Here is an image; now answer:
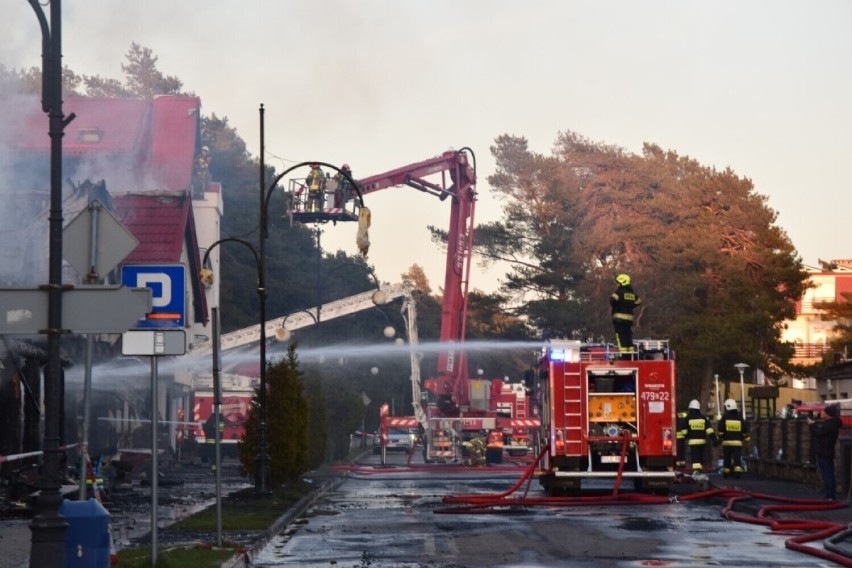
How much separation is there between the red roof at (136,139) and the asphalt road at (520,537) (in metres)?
28.5

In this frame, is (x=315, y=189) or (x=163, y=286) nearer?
(x=163, y=286)

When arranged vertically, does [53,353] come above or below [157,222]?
below

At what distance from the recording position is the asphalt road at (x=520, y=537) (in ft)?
48.5

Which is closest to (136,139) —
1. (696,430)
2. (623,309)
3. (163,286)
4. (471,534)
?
(696,430)

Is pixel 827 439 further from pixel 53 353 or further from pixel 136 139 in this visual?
pixel 136 139

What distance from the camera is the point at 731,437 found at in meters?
29.8

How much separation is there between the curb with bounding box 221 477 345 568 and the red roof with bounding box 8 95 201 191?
22381mm

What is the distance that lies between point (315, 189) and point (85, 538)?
105ft

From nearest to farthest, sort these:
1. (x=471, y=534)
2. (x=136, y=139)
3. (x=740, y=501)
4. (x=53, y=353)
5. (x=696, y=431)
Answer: (x=53, y=353) < (x=471, y=534) < (x=740, y=501) < (x=696, y=431) < (x=136, y=139)

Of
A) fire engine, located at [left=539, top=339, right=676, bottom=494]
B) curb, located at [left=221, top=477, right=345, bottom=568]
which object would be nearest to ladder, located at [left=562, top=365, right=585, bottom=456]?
fire engine, located at [left=539, top=339, right=676, bottom=494]

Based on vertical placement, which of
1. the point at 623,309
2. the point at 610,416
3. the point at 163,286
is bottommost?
the point at 610,416

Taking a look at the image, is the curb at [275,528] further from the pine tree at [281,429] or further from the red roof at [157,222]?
the red roof at [157,222]

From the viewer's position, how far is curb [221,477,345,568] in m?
14.7

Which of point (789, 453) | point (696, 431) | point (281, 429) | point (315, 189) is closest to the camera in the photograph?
point (281, 429)
